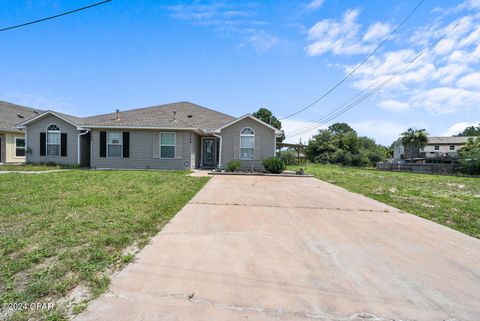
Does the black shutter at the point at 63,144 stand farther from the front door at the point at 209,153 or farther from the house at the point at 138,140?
the front door at the point at 209,153

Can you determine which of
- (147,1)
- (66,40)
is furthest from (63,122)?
(147,1)

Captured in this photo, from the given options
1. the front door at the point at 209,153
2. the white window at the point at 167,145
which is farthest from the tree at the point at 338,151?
the white window at the point at 167,145

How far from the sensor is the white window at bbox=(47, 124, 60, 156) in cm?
1584

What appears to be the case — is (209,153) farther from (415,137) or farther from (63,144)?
(415,137)

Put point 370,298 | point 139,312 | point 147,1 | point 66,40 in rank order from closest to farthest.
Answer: point 139,312, point 370,298, point 147,1, point 66,40

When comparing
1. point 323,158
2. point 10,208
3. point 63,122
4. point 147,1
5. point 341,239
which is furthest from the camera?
point 323,158

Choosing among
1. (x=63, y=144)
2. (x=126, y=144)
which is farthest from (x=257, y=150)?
(x=63, y=144)

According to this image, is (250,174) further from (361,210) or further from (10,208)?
(10,208)

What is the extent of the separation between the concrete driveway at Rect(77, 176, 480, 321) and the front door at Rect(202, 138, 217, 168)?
13.4 metres

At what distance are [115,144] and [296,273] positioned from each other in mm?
15114

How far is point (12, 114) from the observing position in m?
19.5

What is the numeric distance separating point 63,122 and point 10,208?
12790mm

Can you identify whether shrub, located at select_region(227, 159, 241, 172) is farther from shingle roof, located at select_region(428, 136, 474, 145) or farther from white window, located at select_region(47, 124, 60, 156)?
shingle roof, located at select_region(428, 136, 474, 145)

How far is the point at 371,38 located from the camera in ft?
38.8
